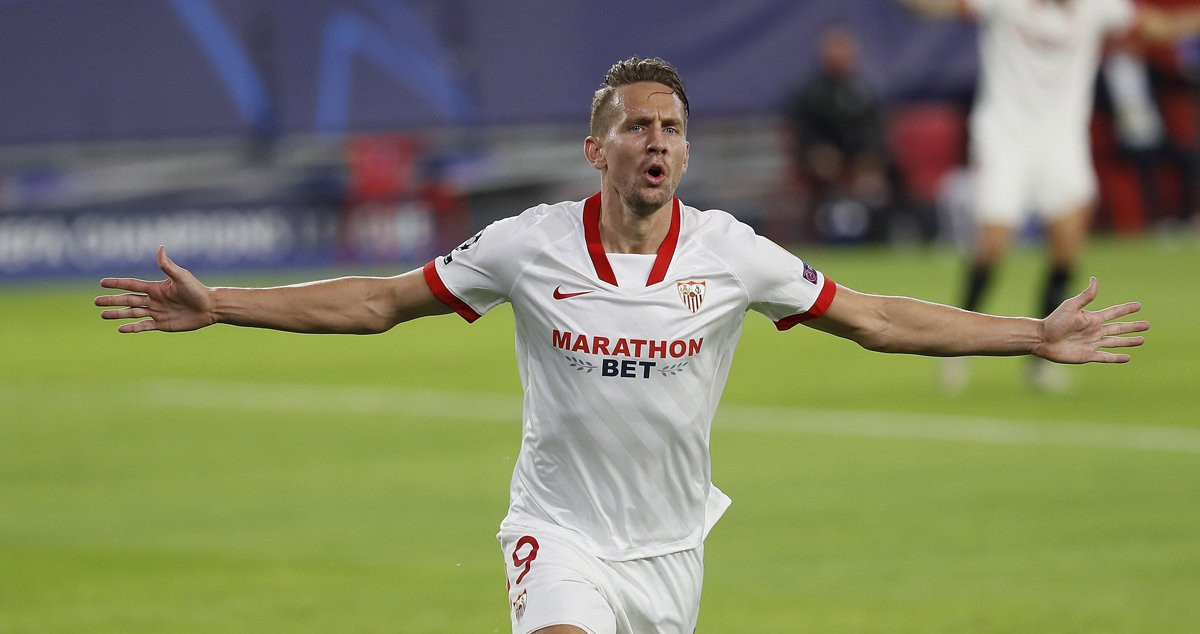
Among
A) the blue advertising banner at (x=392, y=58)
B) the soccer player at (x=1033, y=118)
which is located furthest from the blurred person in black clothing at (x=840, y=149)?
the soccer player at (x=1033, y=118)

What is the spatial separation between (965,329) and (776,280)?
0.61m

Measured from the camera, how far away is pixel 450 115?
26.4m

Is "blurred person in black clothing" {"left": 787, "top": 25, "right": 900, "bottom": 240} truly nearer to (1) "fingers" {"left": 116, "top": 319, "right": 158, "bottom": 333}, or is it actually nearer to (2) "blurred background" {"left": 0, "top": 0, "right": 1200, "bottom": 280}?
(2) "blurred background" {"left": 0, "top": 0, "right": 1200, "bottom": 280}

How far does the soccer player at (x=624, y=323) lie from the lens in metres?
5.71

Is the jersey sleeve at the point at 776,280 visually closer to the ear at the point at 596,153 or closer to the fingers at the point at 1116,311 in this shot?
the ear at the point at 596,153

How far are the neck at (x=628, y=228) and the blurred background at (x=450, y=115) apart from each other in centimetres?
1990

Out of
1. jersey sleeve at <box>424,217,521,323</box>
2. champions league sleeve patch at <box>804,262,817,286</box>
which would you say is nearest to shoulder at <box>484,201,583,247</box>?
jersey sleeve at <box>424,217,521,323</box>

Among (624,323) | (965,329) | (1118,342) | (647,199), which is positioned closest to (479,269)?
(624,323)

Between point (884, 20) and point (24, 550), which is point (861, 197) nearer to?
point (884, 20)

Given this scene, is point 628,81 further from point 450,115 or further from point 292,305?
point 450,115

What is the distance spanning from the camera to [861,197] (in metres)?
26.4

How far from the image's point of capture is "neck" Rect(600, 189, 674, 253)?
581 cm

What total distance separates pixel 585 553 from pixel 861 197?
21.1 metres

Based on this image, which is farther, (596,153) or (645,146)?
(596,153)
